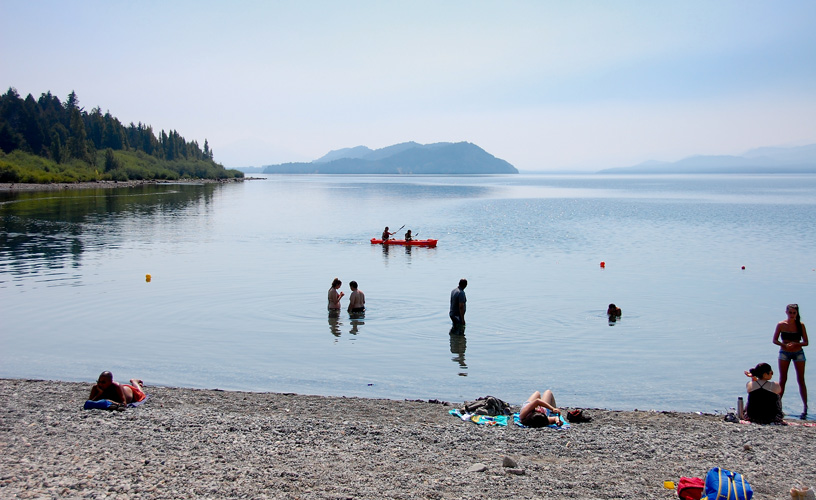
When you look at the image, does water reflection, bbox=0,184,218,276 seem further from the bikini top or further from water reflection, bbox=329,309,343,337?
the bikini top

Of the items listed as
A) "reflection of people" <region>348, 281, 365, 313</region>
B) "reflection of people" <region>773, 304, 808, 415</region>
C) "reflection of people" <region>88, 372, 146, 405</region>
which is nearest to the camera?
"reflection of people" <region>88, 372, 146, 405</region>

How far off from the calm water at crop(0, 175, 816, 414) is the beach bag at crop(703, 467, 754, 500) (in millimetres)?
6226

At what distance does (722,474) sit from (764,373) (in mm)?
4685

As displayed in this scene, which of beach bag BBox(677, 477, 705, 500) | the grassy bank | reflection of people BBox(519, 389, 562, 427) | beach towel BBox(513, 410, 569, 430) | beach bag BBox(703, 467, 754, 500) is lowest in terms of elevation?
beach towel BBox(513, 410, 569, 430)

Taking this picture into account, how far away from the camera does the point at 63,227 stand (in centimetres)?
5409

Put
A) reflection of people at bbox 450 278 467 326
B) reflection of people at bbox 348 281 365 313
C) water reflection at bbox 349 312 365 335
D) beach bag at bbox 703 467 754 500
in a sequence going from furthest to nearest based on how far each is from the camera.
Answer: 1. reflection of people at bbox 348 281 365 313
2. water reflection at bbox 349 312 365 335
3. reflection of people at bbox 450 278 467 326
4. beach bag at bbox 703 467 754 500

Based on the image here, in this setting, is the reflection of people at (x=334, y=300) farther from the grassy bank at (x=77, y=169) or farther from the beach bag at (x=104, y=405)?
the grassy bank at (x=77, y=169)

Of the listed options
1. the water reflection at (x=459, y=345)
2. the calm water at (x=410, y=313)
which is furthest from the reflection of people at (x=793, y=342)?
the water reflection at (x=459, y=345)

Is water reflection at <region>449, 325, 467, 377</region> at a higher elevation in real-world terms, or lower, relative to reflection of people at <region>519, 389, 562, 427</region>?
lower

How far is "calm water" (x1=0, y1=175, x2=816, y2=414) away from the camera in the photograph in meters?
16.5

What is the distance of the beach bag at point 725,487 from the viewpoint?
8094 millimetres

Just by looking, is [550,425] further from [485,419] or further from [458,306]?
[458,306]

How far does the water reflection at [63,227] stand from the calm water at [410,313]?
406 millimetres

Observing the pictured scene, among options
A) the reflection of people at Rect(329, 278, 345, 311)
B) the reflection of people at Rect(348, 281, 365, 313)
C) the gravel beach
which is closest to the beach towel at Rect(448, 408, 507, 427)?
the gravel beach
